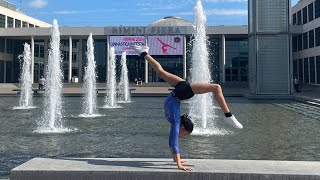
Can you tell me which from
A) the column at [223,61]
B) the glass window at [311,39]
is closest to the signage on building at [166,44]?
the column at [223,61]

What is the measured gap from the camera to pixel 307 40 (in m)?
50.4

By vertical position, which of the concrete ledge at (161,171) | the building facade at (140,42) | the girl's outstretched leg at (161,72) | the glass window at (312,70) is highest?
the building facade at (140,42)

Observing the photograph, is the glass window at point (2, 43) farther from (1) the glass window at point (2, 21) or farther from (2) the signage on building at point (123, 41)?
(2) the signage on building at point (123, 41)

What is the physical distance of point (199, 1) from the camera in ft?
58.7

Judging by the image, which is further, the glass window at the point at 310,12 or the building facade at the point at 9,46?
the building facade at the point at 9,46

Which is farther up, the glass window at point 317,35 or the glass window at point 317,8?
the glass window at point 317,8

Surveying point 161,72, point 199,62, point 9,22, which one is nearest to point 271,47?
point 199,62

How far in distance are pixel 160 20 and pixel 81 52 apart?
47.6 ft

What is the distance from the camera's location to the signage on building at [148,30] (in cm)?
5412

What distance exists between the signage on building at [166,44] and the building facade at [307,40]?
15.6m

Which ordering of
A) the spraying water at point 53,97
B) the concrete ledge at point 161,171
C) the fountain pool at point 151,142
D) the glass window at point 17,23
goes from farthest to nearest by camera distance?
the glass window at point 17,23
the spraying water at point 53,97
the fountain pool at point 151,142
the concrete ledge at point 161,171

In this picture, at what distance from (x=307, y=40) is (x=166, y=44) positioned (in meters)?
18.9

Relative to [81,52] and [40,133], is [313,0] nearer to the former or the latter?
[81,52]

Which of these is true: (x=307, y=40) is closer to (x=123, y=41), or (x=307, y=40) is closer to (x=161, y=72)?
(x=123, y=41)
